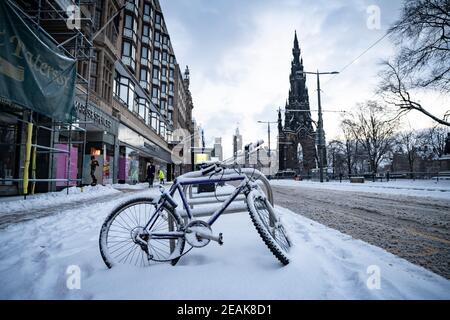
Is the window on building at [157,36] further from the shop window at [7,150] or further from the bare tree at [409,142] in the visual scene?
the bare tree at [409,142]

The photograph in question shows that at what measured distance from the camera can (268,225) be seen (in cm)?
268

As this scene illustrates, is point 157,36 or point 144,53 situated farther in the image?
point 157,36

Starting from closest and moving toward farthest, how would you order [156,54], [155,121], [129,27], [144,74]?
[129,27]
[144,74]
[155,121]
[156,54]

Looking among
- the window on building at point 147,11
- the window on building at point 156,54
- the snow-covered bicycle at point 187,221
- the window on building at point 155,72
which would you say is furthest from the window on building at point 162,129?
the snow-covered bicycle at point 187,221

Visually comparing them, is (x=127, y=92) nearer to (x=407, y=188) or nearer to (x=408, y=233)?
(x=408, y=233)

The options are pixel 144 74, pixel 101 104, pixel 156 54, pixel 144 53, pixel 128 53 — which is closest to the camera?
pixel 101 104

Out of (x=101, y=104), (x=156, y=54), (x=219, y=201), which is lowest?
(x=219, y=201)

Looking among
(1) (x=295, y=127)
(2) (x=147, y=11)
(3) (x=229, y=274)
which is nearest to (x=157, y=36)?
(2) (x=147, y=11)

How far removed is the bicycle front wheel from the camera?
221 centimetres

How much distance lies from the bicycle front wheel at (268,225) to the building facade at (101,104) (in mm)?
7061

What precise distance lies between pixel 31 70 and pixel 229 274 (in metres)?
8.17

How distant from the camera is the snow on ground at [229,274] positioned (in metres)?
1.88

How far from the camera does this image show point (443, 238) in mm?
3441
